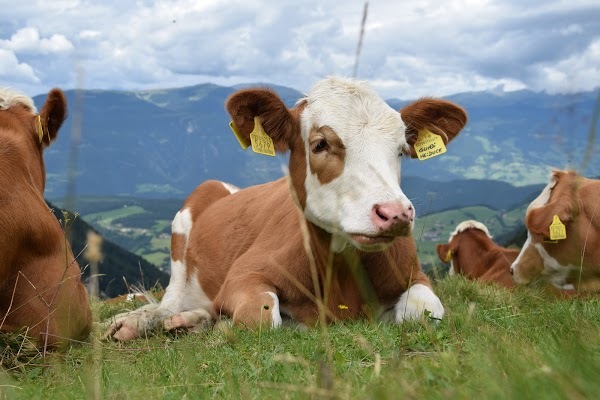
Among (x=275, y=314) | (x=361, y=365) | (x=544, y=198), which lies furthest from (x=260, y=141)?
(x=544, y=198)

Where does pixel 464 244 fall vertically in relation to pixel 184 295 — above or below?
below

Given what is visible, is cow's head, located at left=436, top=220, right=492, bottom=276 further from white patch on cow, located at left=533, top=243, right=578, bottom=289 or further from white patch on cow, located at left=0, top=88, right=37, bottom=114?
white patch on cow, located at left=0, top=88, right=37, bottom=114

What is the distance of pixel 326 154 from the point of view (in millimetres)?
6723

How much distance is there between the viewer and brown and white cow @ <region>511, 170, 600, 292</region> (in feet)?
36.2

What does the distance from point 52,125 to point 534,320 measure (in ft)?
16.1

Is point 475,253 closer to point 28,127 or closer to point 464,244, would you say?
point 464,244

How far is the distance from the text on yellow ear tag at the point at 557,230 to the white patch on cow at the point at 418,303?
5.00m

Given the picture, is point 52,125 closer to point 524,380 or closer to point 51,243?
point 51,243

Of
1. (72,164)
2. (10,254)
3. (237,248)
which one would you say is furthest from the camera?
(237,248)

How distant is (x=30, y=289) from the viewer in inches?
236

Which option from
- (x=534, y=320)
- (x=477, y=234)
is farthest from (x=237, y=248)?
(x=477, y=234)

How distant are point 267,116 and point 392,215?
218 cm

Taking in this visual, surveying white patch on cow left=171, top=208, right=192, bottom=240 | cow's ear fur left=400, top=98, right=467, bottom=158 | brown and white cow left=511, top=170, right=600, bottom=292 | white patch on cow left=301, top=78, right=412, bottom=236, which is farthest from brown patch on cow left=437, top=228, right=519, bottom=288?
white patch on cow left=301, top=78, right=412, bottom=236

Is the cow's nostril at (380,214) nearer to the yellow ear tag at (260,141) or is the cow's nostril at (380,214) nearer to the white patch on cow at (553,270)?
the yellow ear tag at (260,141)
